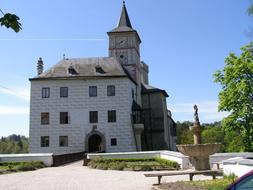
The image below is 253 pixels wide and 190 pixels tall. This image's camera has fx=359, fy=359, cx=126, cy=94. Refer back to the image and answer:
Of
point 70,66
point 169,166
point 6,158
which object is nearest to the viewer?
point 169,166

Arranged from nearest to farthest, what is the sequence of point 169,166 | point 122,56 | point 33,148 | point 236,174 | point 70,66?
1. point 236,174
2. point 169,166
3. point 33,148
4. point 70,66
5. point 122,56

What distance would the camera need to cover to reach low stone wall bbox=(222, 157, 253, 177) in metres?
12.4

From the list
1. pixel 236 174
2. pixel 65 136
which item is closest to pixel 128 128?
pixel 65 136

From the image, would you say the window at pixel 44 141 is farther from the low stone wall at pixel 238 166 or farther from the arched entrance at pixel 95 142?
the low stone wall at pixel 238 166

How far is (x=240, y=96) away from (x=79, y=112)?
20.4m

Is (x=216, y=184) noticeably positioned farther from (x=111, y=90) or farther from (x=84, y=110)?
(x=84, y=110)

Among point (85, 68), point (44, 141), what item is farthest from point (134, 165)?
point (85, 68)

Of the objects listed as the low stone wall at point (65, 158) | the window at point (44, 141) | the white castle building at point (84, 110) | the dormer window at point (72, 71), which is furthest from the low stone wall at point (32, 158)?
the dormer window at point (72, 71)

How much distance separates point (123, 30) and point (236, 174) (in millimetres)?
41321

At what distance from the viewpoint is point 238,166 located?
13.3m

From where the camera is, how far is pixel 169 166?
22.0 metres

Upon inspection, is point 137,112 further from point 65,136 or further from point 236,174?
point 236,174

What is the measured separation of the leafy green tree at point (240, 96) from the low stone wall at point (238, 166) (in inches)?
634

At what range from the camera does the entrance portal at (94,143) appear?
43.7 m
